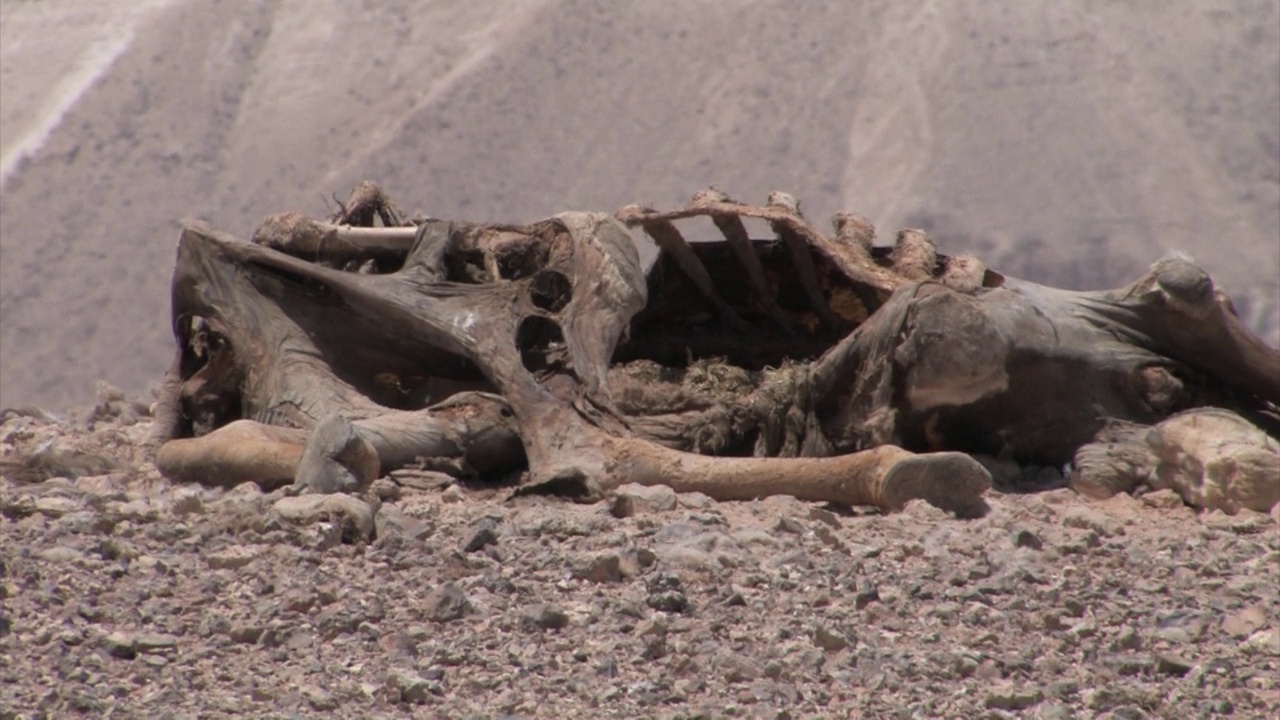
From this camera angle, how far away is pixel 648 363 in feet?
21.4

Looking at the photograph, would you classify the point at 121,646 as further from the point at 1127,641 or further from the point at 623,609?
the point at 1127,641

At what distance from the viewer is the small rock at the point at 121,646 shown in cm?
372

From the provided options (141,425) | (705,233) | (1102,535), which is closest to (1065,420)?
(1102,535)

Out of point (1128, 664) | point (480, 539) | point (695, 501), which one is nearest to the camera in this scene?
point (1128, 664)

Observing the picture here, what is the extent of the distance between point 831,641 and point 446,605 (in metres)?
0.87

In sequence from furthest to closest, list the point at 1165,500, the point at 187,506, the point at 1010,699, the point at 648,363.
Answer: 1. the point at 648,363
2. the point at 1165,500
3. the point at 187,506
4. the point at 1010,699

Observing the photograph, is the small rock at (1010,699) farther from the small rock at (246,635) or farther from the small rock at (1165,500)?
the small rock at (1165,500)

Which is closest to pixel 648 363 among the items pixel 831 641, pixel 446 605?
pixel 446 605

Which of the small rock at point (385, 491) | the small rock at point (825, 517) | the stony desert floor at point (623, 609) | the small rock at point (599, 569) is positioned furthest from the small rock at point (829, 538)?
the small rock at point (385, 491)

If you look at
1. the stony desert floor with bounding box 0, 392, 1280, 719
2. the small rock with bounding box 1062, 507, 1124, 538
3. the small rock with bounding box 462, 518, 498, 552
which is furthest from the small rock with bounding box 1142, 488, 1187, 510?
the small rock with bounding box 462, 518, 498, 552

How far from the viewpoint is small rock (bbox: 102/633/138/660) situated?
372 centimetres

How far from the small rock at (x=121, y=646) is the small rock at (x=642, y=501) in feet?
5.59

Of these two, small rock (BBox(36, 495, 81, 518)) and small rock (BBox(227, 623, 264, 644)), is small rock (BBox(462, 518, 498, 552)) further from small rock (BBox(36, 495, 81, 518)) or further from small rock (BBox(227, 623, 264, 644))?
small rock (BBox(36, 495, 81, 518))

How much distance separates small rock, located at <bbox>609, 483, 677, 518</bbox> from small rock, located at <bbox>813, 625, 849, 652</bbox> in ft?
4.12
